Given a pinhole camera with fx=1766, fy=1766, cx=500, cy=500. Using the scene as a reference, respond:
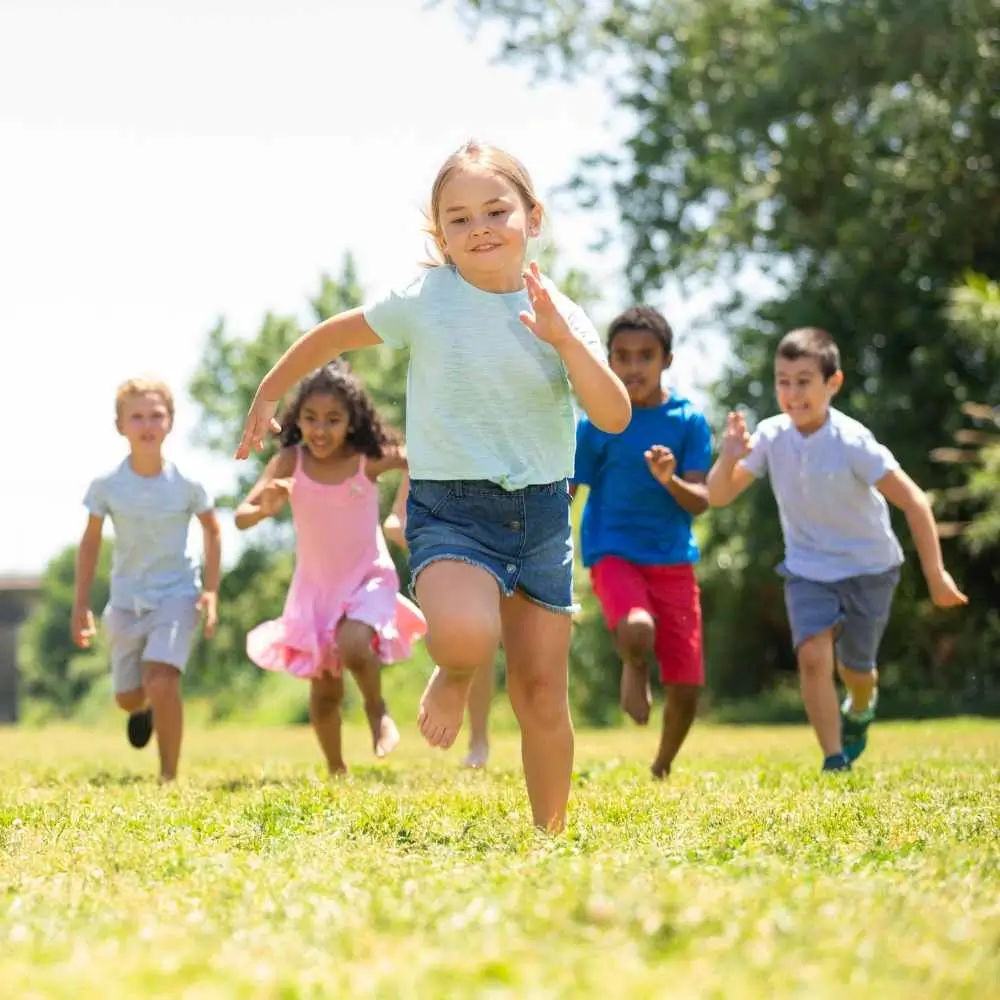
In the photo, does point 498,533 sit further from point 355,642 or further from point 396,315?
point 355,642

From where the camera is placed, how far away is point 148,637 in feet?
33.5

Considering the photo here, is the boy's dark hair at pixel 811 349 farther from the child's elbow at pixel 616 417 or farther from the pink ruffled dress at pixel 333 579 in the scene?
the child's elbow at pixel 616 417

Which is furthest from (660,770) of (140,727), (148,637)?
(140,727)

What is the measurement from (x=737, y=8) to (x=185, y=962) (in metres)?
23.9

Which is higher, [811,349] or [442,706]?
[811,349]

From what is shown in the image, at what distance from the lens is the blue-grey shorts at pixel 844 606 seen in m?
9.37

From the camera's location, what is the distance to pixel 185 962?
10.9 ft

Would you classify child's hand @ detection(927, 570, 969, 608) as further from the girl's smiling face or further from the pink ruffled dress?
the girl's smiling face

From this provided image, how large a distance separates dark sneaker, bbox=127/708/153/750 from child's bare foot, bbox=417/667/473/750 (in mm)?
5648

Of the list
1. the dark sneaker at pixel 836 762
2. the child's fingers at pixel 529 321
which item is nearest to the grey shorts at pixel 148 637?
the dark sneaker at pixel 836 762

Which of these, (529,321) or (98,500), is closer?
(529,321)

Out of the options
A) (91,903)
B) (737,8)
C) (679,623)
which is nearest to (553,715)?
(91,903)

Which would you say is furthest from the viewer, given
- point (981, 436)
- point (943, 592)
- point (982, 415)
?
point (981, 436)

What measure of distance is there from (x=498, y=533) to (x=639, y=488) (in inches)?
145
